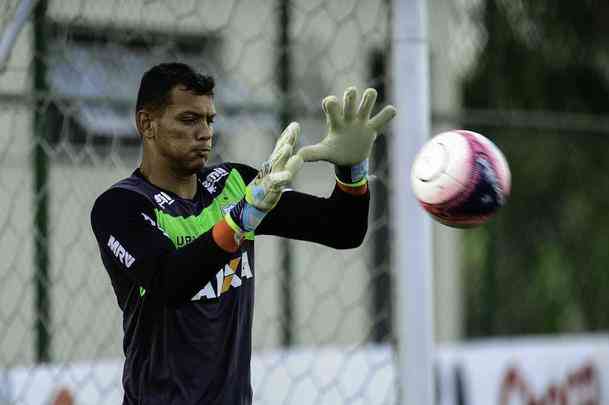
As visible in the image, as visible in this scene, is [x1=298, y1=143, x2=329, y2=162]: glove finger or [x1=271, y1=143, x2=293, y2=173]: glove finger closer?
[x1=271, y1=143, x2=293, y2=173]: glove finger

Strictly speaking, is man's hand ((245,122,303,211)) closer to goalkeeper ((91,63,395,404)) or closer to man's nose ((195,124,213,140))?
goalkeeper ((91,63,395,404))

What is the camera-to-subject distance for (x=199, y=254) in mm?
2744

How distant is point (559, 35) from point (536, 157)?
986 mm

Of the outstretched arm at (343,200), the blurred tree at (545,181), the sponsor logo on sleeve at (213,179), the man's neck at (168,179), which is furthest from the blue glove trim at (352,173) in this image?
the blurred tree at (545,181)

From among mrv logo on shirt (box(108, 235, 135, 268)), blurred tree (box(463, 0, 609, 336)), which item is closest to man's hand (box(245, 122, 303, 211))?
mrv logo on shirt (box(108, 235, 135, 268))

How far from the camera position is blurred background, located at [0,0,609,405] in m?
4.86

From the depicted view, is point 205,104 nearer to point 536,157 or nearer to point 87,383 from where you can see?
point 87,383

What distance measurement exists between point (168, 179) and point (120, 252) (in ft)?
1.16

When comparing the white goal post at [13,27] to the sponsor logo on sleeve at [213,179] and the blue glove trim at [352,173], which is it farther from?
the blue glove trim at [352,173]

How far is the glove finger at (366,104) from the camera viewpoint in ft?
10.4

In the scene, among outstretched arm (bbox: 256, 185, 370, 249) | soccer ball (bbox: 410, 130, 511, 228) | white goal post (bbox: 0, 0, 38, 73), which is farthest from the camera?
white goal post (bbox: 0, 0, 38, 73)

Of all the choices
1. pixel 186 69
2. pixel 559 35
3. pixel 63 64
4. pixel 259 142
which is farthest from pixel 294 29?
pixel 186 69

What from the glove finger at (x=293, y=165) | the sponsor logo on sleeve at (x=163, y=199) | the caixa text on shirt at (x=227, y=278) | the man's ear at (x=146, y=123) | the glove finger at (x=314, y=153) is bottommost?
the caixa text on shirt at (x=227, y=278)

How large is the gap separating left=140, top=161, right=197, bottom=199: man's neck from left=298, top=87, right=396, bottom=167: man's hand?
0.41 m
